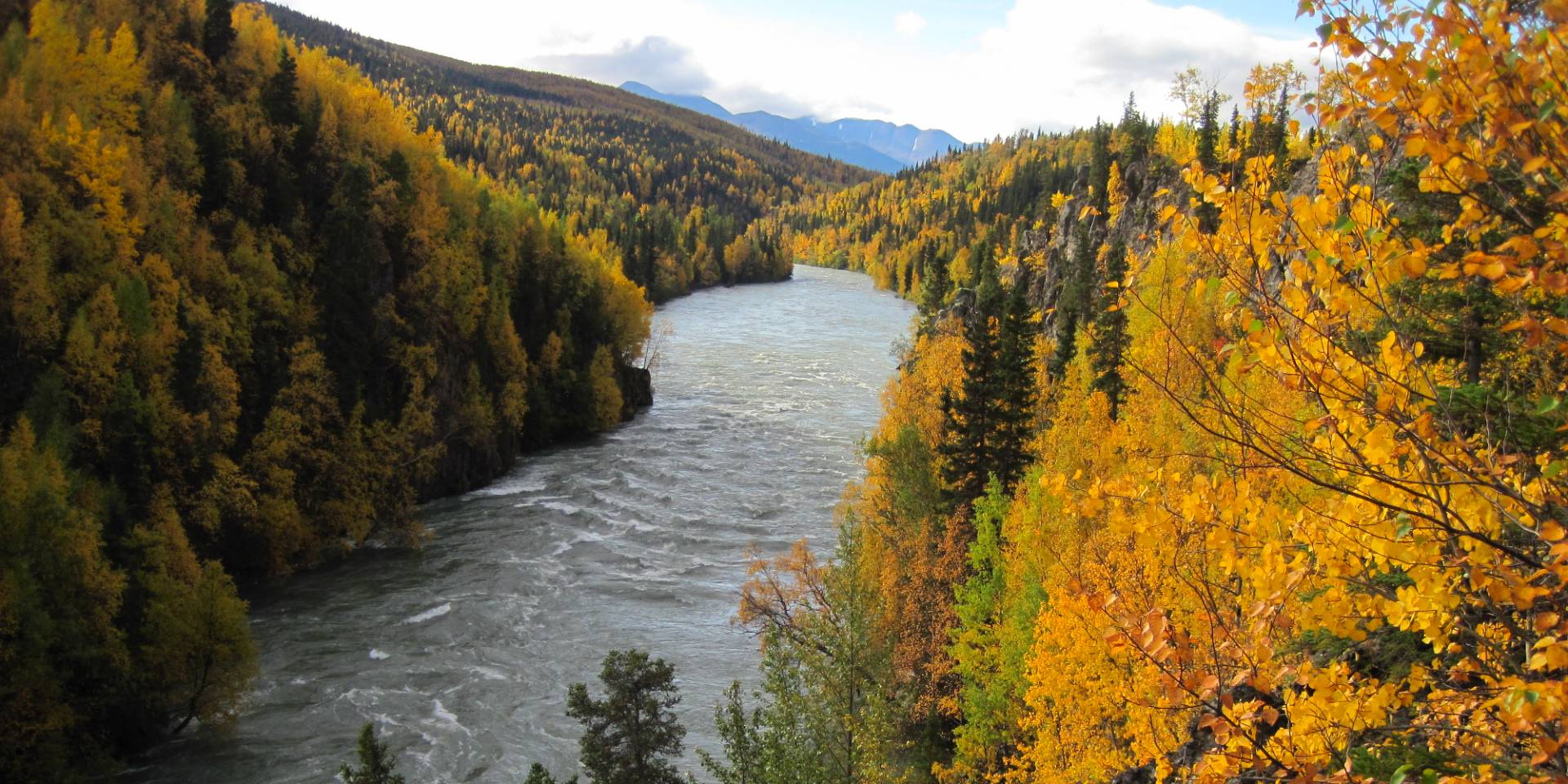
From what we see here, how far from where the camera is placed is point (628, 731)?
839 inches

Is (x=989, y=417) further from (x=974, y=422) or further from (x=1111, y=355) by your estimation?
(x=1111, y=355)

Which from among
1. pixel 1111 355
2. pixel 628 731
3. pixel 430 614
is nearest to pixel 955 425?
pixel 1111 355

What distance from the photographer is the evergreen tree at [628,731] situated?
20750 millimetres

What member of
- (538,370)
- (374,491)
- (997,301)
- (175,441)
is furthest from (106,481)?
(997,301)

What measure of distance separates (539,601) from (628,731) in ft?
61.8

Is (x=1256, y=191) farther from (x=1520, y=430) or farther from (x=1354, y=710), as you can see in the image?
(x=1520, y=430)

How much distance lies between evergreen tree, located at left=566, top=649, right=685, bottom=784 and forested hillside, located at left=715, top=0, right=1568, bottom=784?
1.55 metres

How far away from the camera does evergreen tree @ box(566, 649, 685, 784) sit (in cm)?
2075

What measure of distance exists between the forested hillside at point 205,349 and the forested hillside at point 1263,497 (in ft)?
61.3

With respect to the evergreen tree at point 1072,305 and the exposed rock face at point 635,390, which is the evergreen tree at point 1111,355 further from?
the exposed rock face at point 635,390

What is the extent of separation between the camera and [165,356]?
38.2 metres

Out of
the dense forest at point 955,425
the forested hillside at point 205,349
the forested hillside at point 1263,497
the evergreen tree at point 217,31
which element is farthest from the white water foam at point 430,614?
the evergreen tree at point 217,31

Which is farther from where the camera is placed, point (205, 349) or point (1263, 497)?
point (205, 349)

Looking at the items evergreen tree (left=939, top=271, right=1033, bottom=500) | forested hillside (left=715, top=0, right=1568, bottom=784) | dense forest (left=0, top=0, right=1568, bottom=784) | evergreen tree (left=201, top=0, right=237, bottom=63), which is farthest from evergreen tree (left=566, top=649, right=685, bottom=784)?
evergreen tree (left=201, top=0, right=237, bottom=63)
